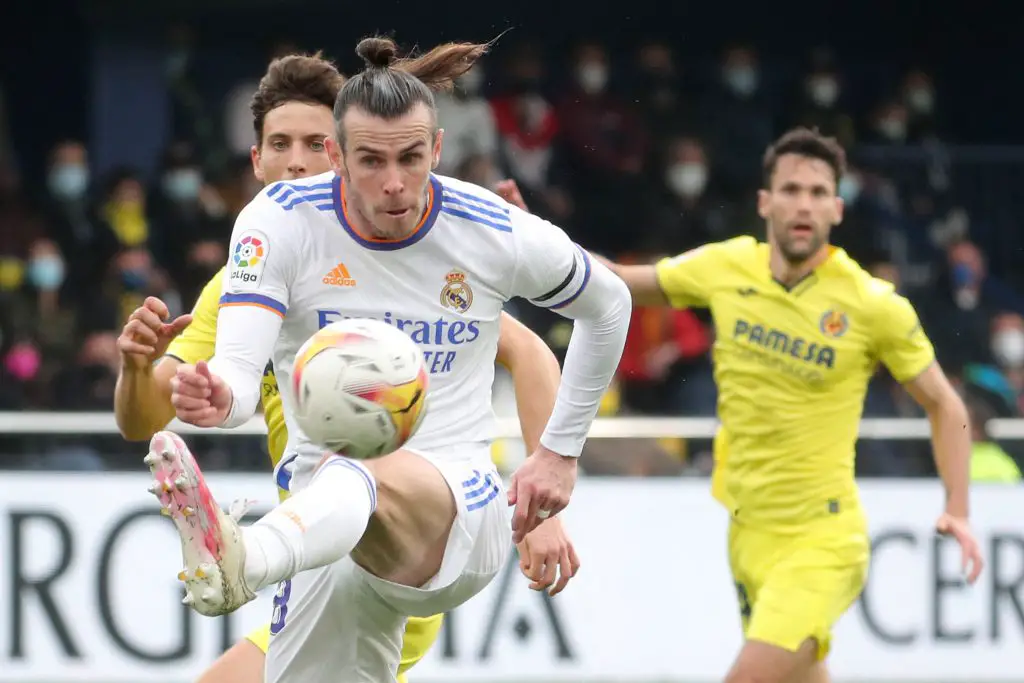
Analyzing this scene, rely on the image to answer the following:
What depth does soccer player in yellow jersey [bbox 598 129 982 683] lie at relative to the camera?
7539mm

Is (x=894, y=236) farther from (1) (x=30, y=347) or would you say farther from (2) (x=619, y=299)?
(2) (x=619, y=299)

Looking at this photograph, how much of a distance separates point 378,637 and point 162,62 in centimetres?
1222

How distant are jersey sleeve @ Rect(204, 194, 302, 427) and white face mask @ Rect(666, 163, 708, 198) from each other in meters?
9.75

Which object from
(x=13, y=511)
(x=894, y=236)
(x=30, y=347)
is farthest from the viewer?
(x=894, y=236)

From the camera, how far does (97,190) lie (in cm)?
1405

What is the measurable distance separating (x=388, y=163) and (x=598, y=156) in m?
9.92

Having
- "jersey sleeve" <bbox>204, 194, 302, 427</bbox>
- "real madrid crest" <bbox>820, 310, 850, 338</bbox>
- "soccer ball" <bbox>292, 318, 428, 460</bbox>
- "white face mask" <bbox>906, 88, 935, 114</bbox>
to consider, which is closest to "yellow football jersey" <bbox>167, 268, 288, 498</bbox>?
"jersey sleeve" <bbox>204, 194, 302, 427</bbox>

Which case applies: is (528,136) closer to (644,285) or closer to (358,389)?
(644,285)

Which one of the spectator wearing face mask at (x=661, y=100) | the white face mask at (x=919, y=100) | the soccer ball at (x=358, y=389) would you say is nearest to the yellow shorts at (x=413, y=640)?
the soccer ball at (x=358, y=389)

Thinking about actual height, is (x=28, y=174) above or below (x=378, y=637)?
above

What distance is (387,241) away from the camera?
4.82 metres

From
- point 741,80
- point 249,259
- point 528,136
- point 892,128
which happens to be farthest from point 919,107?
point 249,259

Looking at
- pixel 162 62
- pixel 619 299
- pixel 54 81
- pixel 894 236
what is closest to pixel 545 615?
pixel 619 299

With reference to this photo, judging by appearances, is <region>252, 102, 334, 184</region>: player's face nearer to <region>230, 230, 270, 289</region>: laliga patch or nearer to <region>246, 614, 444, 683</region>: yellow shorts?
<region>230, 230, 270, 289</region>: laliga patch
